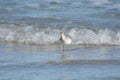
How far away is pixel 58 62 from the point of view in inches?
424

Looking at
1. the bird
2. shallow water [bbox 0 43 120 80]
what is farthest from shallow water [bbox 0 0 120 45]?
shallow water [bbox 0 43 120 80]

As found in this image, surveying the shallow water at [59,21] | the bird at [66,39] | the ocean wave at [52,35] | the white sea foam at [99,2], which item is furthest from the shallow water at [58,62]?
the white sea foam at [99,2]

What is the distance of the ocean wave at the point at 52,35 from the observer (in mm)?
13149

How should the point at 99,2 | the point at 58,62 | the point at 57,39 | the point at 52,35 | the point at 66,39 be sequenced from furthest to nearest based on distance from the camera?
1. the point at 99,2
2. the point at 52,35
3. the point at 57,39
4. the point at 66,39
5. the point at 58,62

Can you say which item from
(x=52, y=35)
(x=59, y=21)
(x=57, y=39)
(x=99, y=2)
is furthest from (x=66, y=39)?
(x=99, y=2)

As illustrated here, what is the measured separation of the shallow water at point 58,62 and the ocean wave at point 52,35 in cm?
52

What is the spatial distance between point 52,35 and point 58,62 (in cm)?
288

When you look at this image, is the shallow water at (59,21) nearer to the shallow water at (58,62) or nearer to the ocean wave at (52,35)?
the ocean wave at (52,35)

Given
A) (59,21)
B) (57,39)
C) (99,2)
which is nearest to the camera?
(57,39)

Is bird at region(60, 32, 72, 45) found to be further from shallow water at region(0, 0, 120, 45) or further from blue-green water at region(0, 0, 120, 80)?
shallow water at region(0, 0, 120, 45)

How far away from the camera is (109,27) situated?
14.1m

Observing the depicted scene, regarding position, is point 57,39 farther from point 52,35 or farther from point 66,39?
point 66,39

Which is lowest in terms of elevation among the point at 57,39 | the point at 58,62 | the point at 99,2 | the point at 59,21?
the point at 58,62

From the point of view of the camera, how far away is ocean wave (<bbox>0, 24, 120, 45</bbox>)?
43.1 feet
